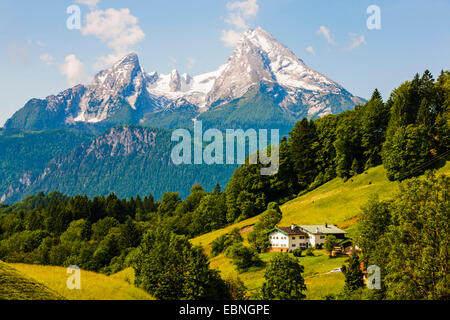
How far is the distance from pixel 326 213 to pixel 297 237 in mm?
11111

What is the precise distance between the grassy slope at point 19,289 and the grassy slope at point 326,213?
36105 millimetres

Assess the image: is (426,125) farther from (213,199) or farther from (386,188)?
(213,199)

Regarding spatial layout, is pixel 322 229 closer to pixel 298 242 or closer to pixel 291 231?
pixel 298 242

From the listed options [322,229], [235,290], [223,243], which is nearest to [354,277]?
[235,290]

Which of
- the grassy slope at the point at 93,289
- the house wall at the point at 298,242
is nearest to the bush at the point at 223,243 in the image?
the house wall at the point at 298,242

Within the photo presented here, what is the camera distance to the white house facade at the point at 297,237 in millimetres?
70688

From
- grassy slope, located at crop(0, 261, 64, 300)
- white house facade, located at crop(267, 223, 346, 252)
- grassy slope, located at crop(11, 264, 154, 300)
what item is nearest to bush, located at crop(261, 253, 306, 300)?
white house facade, located at crop(267, 223, 346, 252)

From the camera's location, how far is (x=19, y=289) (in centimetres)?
1493

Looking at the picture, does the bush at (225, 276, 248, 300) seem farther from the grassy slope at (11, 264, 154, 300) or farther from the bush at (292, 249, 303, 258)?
the bush at (292, 249, 303, 258)

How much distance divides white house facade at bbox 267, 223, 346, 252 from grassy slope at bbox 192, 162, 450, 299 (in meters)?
2.92

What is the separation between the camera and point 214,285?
39969 mm

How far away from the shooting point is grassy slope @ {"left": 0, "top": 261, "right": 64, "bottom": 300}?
1428 centimetres

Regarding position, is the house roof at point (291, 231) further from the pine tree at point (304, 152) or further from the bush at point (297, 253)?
the pine tree at point (304, 152)
